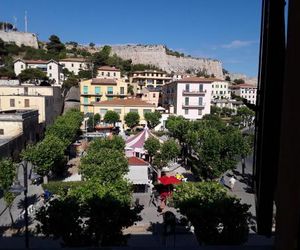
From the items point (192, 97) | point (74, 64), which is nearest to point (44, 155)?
point (192, 97)

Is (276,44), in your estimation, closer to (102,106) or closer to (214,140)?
(214,140)

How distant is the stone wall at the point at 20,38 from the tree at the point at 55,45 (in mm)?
4385

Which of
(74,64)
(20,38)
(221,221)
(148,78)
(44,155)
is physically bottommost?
(44,155)

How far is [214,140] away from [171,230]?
9032 mm

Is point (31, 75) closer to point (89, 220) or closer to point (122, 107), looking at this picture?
point (122, 107)

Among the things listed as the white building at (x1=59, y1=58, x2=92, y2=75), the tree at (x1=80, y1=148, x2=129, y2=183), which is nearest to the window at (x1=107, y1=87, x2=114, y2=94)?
the white building at (x1=59, y1=58, x2=92, y2=75)

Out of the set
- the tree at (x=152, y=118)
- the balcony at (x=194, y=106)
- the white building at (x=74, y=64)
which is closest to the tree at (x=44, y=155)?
the tree at (x=152, y=118)

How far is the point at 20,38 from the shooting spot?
110 m

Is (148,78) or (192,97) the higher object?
(148,78)

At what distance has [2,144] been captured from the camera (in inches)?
976

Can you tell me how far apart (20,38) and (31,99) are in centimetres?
7576

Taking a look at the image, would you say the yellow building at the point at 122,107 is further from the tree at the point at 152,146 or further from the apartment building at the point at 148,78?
the apartment building at the point at 148,78

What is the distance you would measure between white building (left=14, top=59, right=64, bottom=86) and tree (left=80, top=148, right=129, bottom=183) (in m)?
59.5

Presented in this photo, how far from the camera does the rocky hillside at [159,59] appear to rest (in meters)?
132
